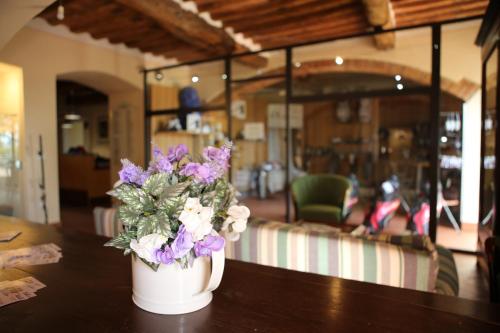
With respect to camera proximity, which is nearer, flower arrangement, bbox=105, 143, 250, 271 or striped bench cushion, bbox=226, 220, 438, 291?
flower arrangement, bbox=105, 143, 250, 271

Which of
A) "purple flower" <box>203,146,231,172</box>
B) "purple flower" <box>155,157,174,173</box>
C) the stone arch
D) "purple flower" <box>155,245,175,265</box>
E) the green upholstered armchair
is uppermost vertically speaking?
the stone arch

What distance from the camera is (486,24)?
3.17m

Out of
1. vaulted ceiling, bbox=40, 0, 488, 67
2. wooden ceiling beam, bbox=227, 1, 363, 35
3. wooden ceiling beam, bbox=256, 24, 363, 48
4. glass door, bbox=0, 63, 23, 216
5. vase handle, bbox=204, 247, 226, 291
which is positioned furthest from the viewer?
wooden ceiling beam, bbox=256, 24, 363, 48

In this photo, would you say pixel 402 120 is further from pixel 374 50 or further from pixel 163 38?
pixel 163 38

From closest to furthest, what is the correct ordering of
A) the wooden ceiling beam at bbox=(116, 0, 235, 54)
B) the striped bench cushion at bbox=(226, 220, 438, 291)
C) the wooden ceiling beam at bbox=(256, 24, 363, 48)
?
the striped bench cushion at bbox=(226, 220, 438, 291) → the wooden ceiling beam at bbox=(116, 0, 235, 54) → the wooden ceiling beam at bbox=(256, 24, 363, 48)

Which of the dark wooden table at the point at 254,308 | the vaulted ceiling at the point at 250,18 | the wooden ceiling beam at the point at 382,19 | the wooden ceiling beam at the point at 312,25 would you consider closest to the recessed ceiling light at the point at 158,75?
the vaulted ceiling at the point at 250,18

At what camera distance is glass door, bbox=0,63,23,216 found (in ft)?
15.5

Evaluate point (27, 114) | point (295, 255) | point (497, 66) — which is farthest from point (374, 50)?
point (27, 114)

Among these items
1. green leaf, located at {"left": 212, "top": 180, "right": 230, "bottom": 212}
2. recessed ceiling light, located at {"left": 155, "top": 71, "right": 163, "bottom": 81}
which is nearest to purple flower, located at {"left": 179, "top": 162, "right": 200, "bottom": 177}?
green leaf, located at {"left": 212, "top": 180, "right": 230, "bottom": 212}

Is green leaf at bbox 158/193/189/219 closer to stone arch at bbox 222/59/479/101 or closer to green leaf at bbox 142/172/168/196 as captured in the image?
green leaf at bbox 142/172/168/196

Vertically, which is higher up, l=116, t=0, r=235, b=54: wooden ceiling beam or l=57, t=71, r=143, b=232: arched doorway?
l=116, t=0, r=235, b=54: wooden ceiling beam

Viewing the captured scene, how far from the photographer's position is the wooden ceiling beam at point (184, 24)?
3.90 metres

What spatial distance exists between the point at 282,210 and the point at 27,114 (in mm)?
4036

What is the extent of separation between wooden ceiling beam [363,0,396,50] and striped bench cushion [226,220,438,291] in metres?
2.92
